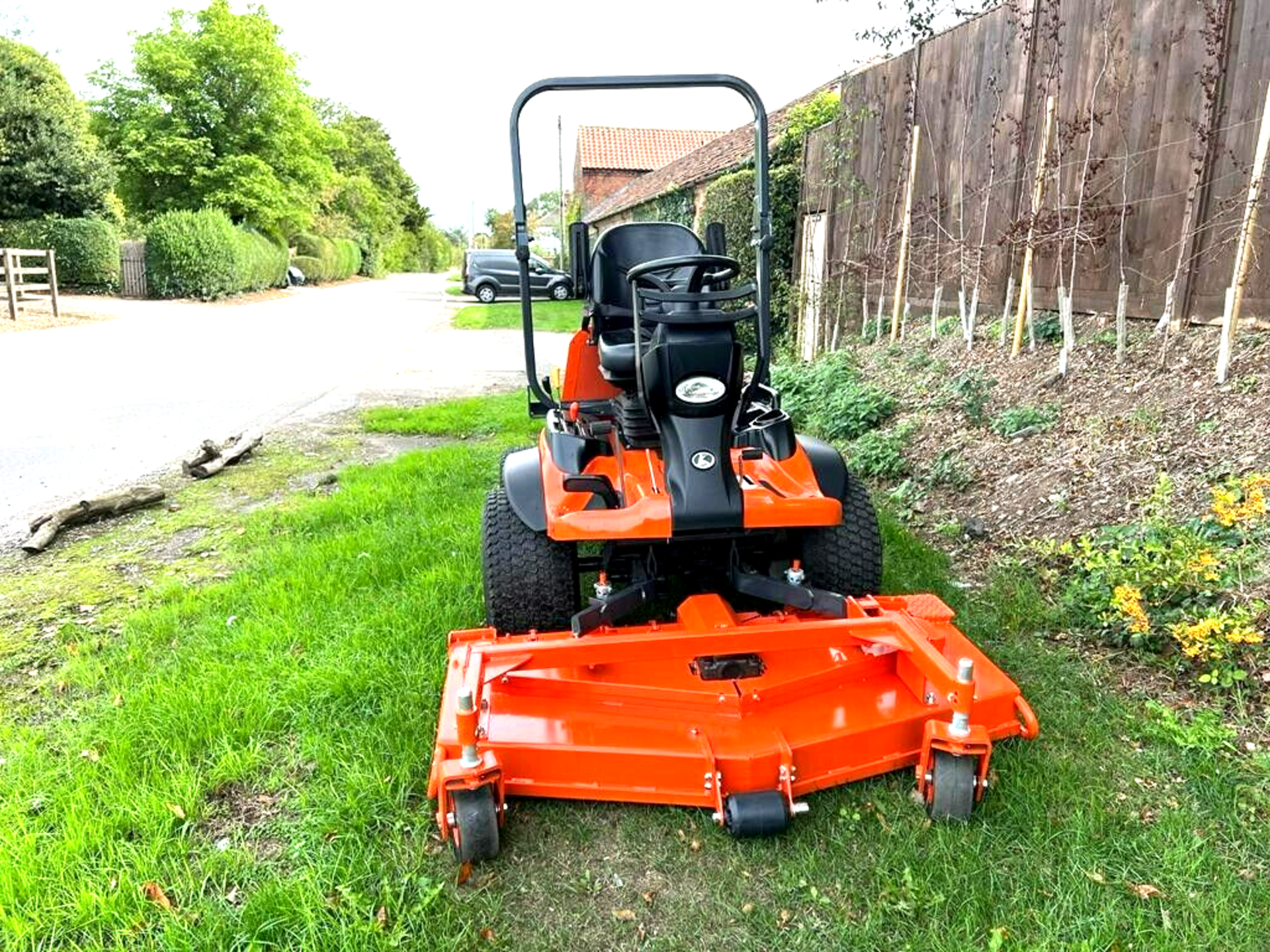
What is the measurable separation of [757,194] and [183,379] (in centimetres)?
944

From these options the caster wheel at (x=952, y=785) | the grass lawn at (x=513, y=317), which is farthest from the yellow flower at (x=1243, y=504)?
the grass lawn at (x=513, y=317)

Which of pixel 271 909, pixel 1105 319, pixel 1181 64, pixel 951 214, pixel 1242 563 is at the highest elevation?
pixel 1181 64

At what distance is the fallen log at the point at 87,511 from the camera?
4883mm

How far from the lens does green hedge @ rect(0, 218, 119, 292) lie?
78.8 ft

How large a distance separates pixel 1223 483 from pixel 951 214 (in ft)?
15.7

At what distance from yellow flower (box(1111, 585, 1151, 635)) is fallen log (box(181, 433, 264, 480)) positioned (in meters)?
5.80

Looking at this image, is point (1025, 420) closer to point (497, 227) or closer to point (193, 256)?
point (193, 256)

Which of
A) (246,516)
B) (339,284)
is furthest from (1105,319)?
(339,284)

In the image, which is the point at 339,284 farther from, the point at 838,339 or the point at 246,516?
the point at 246,516

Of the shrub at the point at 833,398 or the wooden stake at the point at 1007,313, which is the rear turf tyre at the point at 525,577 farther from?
the wooden stake at the point at 1007,313

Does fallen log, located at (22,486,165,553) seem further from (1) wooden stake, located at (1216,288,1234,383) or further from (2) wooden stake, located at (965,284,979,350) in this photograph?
(1) wooden stake, located at (1216,288,1234,383)

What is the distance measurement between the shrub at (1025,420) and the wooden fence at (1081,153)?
1089mm

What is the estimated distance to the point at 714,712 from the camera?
2.68 metres

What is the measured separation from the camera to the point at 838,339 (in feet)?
33.3
